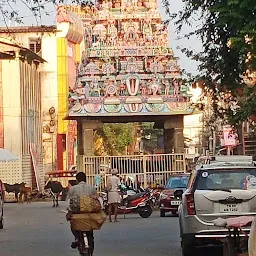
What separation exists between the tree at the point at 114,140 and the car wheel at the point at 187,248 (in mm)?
60571

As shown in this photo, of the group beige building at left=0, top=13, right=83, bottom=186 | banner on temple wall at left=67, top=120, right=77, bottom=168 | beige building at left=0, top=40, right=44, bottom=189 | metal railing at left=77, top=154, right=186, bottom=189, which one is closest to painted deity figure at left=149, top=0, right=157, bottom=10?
metal railing at left=77, top=154, right=186, bottom=189

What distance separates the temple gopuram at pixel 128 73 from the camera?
137 feet

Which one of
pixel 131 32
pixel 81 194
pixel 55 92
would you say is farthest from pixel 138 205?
pixel 55 92

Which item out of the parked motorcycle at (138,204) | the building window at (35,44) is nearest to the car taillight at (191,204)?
the parked motorcycle at (138,204)

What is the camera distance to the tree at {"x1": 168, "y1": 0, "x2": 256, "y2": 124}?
14219 mm

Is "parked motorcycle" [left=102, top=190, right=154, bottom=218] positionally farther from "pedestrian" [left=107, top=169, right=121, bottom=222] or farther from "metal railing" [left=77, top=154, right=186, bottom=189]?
"metal railing" [left=77, top=154, right=186, bottom=189]

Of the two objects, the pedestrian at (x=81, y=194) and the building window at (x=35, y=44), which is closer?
the pedestrian at (x=81, y=194)

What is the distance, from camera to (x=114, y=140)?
7781 cm

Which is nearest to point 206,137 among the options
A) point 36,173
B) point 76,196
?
point 36,173

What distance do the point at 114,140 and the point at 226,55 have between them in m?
60.0

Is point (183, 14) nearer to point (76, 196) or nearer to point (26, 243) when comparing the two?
point (76, 196)

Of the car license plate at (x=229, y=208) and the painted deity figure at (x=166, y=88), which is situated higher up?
the painted deity figure at (x=166, y=88)

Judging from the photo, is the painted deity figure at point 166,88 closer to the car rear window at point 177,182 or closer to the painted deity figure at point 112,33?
the painted deity figure at point 112,33

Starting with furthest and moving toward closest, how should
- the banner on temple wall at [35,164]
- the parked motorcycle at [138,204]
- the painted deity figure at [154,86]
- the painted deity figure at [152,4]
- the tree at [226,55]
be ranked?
1. the banner on temple wall at [35,164]
2. the painted deity figure at [152,4]
3. the painted deity figure at [154,86]
4. the parked motorcycle at [138,204]
5. the tree at [226,55]
